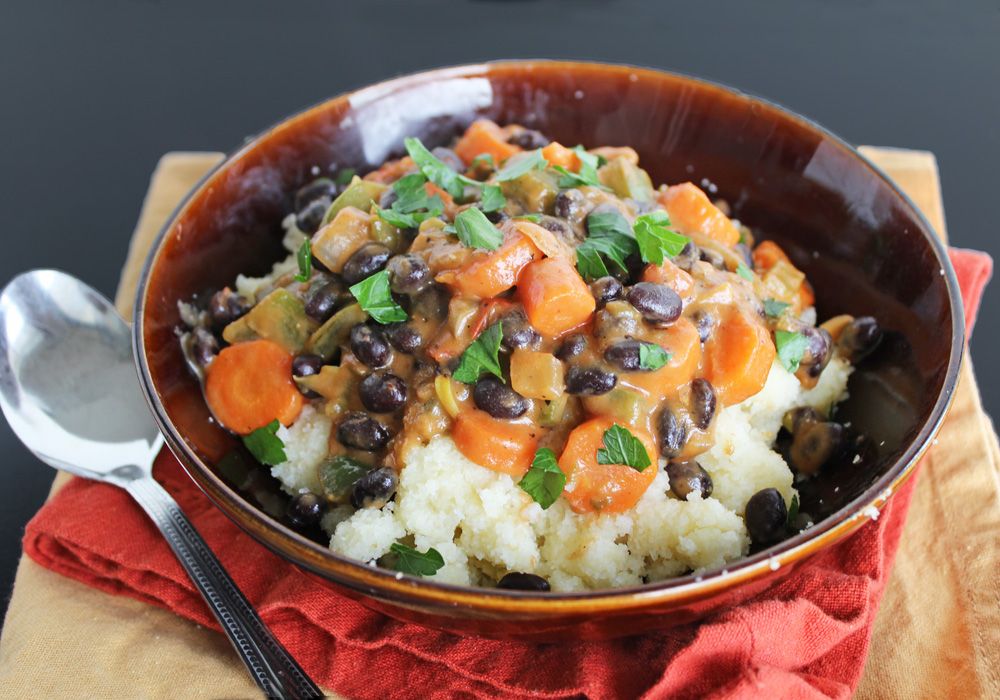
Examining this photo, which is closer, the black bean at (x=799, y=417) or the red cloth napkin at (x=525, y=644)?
the red cloth napkin at (x=525, y=644)

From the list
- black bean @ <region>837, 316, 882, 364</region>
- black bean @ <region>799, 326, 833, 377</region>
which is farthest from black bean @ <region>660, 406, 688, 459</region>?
black bean @ <region>837, 316, 882, 364</region>

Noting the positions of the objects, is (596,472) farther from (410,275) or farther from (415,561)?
(410,275)

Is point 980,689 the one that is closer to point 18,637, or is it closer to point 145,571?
point 145,571

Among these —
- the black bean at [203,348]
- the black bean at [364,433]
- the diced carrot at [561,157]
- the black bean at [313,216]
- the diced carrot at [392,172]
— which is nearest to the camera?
the black bean at [364,433]

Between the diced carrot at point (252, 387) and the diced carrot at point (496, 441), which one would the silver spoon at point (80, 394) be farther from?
the diced carrot at point (496, 441)

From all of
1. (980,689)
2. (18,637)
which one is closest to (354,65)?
(18,637)

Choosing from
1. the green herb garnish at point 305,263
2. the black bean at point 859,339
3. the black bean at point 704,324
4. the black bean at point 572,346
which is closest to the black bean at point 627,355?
the black bean at point 572,346
